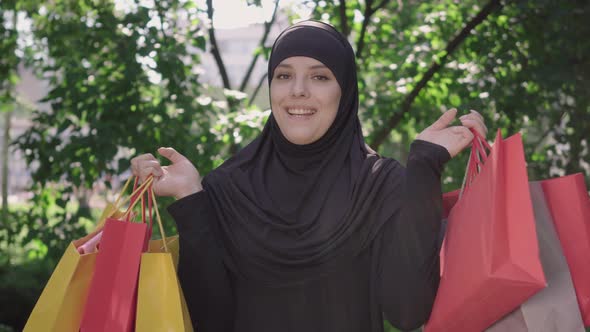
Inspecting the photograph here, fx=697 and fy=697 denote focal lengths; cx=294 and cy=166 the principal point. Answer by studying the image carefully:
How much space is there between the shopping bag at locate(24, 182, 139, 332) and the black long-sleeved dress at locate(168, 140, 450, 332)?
28 centimetres

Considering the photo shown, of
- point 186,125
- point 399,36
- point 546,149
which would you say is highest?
point 399,36

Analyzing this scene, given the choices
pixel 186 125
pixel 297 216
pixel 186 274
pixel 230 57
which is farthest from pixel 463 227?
pixel 230 57

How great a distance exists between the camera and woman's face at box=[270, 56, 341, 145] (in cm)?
201

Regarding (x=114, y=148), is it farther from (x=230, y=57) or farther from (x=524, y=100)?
(x=230, y=57)

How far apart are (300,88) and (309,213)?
0.36m

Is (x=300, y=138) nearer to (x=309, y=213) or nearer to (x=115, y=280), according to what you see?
(x=309, y=213)

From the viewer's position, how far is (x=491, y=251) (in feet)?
5.18

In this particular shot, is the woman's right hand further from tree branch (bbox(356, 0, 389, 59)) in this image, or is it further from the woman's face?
tree branch (bbox(356, 0, 389, 59))

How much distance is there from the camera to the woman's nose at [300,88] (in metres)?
1.99

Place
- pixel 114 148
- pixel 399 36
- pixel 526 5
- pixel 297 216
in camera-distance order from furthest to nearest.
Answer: pixel 399 36 → pixel 526 5 → pixel 114 148 → pixel 297 216

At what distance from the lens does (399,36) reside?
485 centimetres

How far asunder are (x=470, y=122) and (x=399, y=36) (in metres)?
3.11

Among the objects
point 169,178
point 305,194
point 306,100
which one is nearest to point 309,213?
point 305,194

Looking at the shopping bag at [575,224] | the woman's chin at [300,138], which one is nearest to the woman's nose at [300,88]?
the woman's chin at [300,138]
